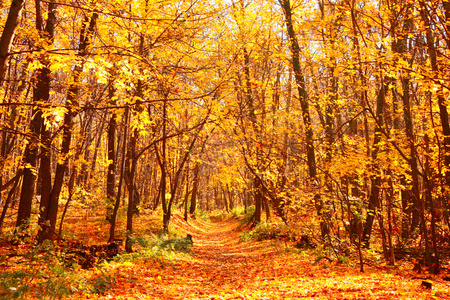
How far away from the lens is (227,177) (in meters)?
15.9

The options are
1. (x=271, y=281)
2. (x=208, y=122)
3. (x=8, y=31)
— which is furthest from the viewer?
(x=271, y=281)

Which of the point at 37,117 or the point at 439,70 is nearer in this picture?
the point at 439,70

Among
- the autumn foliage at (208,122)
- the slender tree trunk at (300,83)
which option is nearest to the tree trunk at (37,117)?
the autumn foliage at (208,122)

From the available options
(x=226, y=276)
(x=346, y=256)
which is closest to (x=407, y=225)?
(x=346, y=256)

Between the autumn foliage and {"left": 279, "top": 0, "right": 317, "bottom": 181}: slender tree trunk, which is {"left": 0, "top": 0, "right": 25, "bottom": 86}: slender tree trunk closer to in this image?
the autumn foliage

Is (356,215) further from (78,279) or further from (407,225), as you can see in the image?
(78,279)

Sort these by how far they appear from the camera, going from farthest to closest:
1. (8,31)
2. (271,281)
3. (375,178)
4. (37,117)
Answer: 1. (37,117)
2. (375,178)
3. (271,281)
4. (8,31)

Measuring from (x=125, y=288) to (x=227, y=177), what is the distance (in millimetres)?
10281

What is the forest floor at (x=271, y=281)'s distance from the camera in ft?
17.0

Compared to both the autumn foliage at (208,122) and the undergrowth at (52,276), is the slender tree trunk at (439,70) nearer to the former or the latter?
the autumn foliage at (208,122)

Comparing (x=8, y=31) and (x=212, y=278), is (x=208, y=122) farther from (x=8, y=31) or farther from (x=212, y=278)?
(x=212, y=278)

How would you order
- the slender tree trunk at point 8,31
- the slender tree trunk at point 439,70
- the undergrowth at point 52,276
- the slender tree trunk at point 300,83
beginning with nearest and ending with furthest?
the slender tree trunk at point 8,31, the undergrowth at point 52,276, the slender tree trunk at point 439,70, the slender tree trunk at point 300,83

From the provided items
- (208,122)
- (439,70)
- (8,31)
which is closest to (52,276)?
(208,122)

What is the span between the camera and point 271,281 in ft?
22.3
